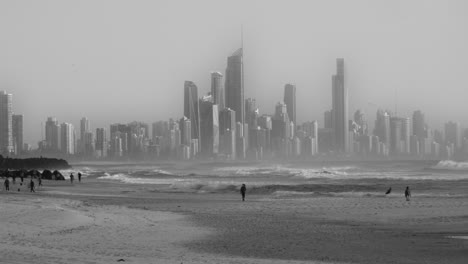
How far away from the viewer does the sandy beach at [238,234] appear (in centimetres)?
1828

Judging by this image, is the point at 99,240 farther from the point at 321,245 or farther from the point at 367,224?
the point at 367,224

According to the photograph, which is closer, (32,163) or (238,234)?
(238,234)

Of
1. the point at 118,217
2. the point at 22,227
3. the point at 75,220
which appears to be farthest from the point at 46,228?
the point at 118,217

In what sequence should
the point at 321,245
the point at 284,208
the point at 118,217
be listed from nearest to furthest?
the point at 321,245 → the point at 118,217 → the point at 284,208

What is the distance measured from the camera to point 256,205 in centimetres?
3959

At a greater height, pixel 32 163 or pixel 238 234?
pixel 32 163

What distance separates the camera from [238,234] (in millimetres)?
24312

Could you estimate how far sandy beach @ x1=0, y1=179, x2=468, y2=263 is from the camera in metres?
18.3

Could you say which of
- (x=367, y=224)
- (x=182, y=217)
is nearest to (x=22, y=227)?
(x=182, y=217)

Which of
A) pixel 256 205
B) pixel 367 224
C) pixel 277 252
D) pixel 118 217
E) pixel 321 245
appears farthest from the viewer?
pixel 256 205

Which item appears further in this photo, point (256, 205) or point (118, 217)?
point (256, 205)

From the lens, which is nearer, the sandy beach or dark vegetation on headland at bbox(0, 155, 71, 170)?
the sandy beach

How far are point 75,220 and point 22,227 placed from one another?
3577 mm

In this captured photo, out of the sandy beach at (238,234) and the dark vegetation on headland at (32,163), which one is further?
the dark vegetation on headland at (32,163)
